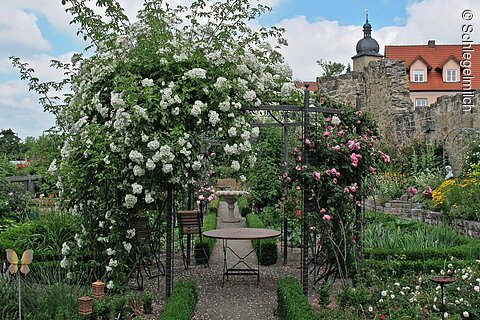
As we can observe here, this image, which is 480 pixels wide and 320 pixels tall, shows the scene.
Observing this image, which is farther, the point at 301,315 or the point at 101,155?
the point at 101,155

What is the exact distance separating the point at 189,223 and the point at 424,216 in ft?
15.0

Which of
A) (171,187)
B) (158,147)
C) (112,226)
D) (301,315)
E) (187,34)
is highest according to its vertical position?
(187,34)

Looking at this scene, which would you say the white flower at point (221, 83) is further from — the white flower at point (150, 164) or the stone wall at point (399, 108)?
the stone wall at point (399, 108)

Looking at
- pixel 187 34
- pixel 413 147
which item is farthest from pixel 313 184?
pixel 413 147

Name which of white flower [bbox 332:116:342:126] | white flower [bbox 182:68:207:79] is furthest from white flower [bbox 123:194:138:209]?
white flower [bbox 332:116:342:126]

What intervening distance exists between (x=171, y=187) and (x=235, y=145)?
858mm

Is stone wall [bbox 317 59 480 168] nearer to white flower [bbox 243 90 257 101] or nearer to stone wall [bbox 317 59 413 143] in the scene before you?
stone wall [bbox 317 59 413 143]

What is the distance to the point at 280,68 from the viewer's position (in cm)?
682

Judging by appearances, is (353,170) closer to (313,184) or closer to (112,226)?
(313,184)

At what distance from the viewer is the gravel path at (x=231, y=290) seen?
589 centimetres

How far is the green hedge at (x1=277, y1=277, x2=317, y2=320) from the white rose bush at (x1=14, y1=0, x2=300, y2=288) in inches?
54.0

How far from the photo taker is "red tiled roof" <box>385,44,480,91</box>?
3322 centimetres

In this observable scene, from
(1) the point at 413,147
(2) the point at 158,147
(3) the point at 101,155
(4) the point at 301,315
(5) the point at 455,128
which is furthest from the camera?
(1) the point at 413,147

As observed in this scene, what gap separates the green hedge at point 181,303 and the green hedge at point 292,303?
2.99 ft
